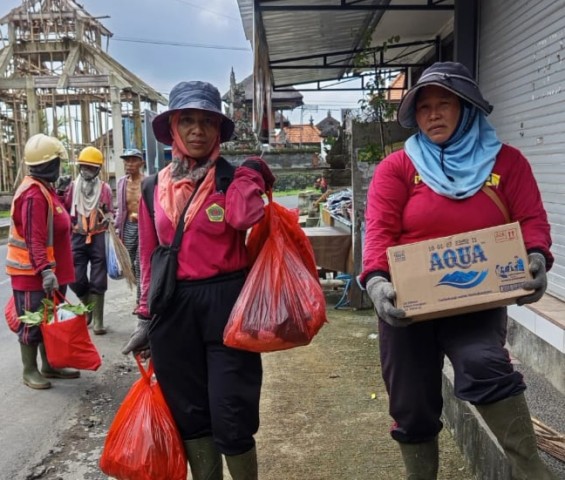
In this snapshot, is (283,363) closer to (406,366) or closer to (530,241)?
(406,366)

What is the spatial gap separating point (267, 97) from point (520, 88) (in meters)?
3.73

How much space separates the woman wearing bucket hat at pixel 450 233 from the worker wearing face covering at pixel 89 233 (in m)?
4.36

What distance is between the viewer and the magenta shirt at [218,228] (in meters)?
2.37

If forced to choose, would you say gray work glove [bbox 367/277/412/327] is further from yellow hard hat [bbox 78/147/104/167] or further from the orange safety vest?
yellow hard hat [bbox 78/147/104/167]

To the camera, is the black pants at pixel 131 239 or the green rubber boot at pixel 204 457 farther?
the black pants at pixel 131 239

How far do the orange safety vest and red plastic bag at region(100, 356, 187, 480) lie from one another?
211 cm

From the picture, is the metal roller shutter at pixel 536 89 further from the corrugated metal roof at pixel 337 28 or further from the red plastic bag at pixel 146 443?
the red plastic bag at pixel 146 443

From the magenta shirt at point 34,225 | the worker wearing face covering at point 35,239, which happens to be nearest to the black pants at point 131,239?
the worker wearing face covering at point 35,239

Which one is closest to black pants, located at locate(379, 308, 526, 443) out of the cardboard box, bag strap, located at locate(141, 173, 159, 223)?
the cardboard box

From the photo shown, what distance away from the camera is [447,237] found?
2.05m

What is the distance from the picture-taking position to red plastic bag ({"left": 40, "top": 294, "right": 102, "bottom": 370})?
14.0ft

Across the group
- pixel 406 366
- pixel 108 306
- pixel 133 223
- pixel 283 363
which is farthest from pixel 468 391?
pixel 108 306

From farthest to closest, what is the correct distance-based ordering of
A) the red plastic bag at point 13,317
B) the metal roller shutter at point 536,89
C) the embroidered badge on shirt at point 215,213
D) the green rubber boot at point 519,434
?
the red plastic bag at point 13,317
the metal roller shutter at point 536,89
the embroidered badge on shirt at point 215,213
the green rubber boot at point 519,434

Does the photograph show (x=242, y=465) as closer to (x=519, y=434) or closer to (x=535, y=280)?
(x=519, y=434)
